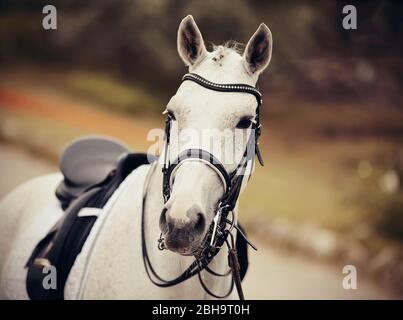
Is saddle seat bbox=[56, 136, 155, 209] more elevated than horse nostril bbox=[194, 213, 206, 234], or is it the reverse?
saddle seat bbox=[56, 136, 155, 209]

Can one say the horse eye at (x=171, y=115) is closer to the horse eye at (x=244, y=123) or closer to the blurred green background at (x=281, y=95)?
the horse eye at (x=244, y=123)

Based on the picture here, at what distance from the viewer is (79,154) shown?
117 inches

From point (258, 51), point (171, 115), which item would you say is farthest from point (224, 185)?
point (258, 51)

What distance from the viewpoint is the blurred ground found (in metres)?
6.61

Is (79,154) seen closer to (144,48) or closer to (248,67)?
(248,67)

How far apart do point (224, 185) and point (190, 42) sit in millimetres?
599

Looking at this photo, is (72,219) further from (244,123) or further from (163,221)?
(244,123)

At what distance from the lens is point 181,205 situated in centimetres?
158

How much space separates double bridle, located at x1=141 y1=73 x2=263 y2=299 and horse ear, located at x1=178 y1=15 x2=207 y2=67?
0.43ft

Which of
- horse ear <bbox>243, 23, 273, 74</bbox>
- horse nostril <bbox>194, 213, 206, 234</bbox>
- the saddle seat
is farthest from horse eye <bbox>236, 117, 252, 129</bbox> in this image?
the saddle seat

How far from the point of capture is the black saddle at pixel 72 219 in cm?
229

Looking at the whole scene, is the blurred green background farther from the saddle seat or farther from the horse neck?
the horse neck
